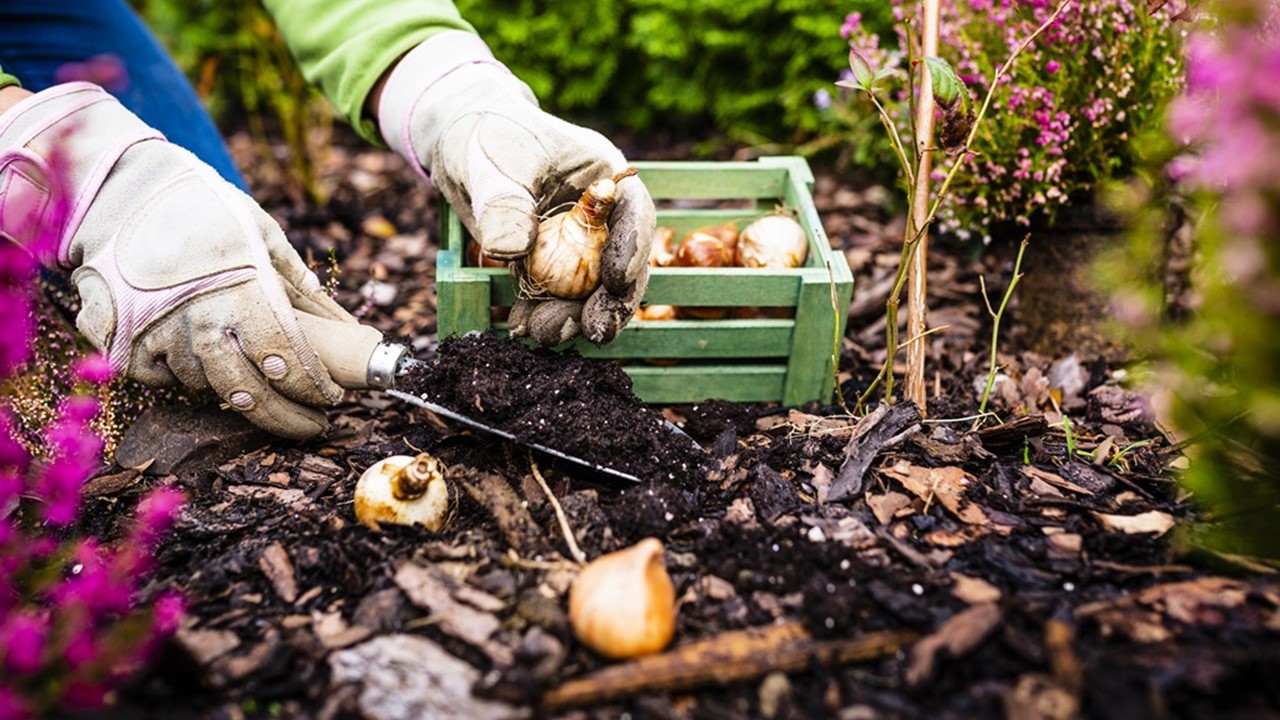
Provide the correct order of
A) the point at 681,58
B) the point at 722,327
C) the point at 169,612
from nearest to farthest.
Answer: the point at 169,612, the point at 722,327, the point at 681,58

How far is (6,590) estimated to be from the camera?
1604mm

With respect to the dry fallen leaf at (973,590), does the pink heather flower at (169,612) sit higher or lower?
lower

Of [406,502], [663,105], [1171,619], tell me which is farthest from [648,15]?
[1171,619]

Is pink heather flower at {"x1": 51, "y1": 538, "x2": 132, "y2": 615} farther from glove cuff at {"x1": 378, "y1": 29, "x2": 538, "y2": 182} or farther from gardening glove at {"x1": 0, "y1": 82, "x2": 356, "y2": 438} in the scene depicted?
glove cuff at {"x1": 378, "y1": 29, "x2": 538, "y2": 182}

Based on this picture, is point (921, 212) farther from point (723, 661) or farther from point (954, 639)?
point (723, 661)

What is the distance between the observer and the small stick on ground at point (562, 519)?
6.36 ft

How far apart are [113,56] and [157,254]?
1.41 meters

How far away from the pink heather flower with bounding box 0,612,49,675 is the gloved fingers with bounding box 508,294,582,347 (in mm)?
1167

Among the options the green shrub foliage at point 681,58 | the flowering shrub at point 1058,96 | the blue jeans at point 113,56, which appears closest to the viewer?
the flowering shrub at point 1058,96

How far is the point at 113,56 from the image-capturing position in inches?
124

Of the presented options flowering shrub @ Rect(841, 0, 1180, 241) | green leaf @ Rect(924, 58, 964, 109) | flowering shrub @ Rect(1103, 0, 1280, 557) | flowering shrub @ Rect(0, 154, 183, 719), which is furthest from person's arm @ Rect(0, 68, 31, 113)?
flowering shrub @ Rect(1103, 0, 1280, 557)

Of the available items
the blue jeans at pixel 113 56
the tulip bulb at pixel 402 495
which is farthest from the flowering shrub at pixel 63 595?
the blue jeans at pixel 113 56

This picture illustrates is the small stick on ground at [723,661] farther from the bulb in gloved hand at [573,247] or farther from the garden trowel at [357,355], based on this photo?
the bulb in gloved hand at [573,247]

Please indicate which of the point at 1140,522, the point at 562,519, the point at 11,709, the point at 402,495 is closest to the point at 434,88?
the point at 402,495
